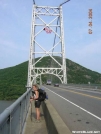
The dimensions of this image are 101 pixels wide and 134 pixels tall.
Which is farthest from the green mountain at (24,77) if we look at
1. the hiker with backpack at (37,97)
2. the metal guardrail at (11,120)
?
the metal guardrail at (11,120)

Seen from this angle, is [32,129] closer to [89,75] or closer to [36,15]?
[36,15]

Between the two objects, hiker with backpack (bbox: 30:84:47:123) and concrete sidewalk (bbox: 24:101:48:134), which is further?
hiker with backpack (bbox: 30:84:47:123)

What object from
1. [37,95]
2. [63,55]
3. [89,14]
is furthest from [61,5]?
[37,95]

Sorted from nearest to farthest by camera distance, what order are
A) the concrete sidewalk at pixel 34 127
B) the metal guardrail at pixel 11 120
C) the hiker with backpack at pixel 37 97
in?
the metal guardrail at pixel 11 120 → the concrete sidewalk at pixel 34 127 → the hiker with backpack at pixel 37 97

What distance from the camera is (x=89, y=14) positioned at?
36781mm

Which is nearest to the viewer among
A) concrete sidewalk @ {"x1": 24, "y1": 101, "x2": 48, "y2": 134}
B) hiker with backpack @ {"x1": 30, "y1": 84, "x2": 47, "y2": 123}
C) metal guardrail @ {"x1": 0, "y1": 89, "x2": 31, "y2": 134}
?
metal guardrail @ {"x1": 0, "y1": 89, "x2": 31, "y2": 134}

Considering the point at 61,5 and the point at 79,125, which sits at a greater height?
the point at 61,5

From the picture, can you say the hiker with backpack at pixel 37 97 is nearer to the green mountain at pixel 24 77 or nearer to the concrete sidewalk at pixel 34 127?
the concrete sidewalk at pixel 34 127

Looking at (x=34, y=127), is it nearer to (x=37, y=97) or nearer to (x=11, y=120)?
(x=37, y=97)

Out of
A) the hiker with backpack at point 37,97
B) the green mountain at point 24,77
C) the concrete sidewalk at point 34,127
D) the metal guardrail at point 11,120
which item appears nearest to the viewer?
the metal guardrail at point 11,120

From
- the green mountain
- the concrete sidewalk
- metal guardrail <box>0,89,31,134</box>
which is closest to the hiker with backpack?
the concrete sidewalk

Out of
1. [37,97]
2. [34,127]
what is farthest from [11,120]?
[37,97]

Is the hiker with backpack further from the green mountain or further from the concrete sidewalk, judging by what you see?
the green mountain

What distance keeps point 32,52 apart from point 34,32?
6.65 m
